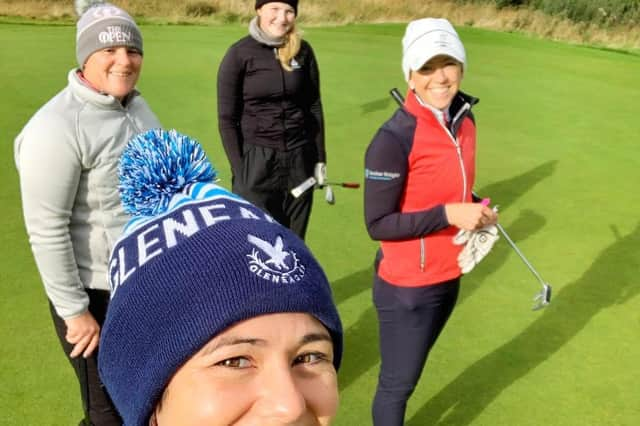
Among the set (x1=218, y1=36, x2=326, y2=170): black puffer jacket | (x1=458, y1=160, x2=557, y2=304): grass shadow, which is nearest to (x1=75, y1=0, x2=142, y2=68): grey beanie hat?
(x1=218, y1=36, x2=326, y2=170): black puffer jacket

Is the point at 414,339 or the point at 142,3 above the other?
the point at 414,339

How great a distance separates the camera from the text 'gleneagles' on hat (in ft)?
7.86

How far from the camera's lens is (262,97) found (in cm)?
363

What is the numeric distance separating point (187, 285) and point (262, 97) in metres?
2.75

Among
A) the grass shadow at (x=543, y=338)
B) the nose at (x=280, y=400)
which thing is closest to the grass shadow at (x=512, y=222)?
the grass shadow at (x=543, y=338)

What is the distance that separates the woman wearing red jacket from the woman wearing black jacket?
1218mm

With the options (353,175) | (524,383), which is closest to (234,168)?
(524,383)

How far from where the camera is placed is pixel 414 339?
8.32 feet

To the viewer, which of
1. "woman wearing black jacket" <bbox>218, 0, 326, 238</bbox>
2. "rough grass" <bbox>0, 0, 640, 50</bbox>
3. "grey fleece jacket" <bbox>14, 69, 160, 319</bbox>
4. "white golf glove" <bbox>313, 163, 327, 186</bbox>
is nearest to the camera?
"grey fleece jacket" <bbox>14, 69, 160, 319</bbox>

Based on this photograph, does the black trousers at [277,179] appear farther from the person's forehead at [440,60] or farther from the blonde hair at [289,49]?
the person's forehead at [440,60]

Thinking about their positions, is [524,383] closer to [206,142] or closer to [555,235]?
[555,235]

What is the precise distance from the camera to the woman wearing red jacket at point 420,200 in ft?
7.82

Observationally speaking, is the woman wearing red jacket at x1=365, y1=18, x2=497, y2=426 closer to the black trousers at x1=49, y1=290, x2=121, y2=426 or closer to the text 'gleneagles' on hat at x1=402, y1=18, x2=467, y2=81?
the text 'gleneagles' on hat at x1=402, y1=18, x2=467, y2=81

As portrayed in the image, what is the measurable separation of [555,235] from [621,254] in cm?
51
